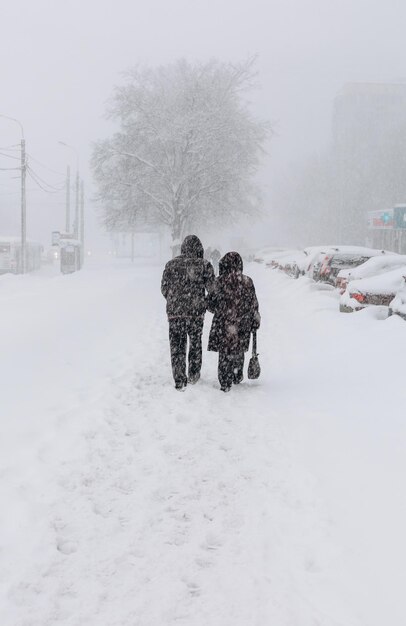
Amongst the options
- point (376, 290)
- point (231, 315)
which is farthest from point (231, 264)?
point (376, 290)

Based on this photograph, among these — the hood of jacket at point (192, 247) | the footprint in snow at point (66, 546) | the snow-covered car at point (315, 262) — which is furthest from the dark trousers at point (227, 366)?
the snow-covered car at point (315, 262)

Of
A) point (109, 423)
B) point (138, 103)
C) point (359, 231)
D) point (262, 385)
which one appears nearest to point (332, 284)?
point (262, 385)

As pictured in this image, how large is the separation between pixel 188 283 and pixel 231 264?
1.99ft

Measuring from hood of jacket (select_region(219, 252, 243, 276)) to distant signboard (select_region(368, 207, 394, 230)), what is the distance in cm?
4768

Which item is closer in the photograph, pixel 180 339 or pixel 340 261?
pixel 180 339

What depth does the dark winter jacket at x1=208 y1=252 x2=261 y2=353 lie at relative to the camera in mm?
7199

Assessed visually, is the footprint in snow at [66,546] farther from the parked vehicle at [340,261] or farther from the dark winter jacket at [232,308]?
the parked vehicle at [340,261]

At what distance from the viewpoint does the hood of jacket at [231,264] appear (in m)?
7.22

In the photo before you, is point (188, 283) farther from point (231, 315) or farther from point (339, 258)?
point (339, 258)

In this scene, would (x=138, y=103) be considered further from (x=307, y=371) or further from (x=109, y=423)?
(x=109, y=423)

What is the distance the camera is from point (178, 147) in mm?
30875

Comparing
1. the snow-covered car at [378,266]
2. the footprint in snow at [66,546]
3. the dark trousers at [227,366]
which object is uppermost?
the snow-covered car at [378,266]

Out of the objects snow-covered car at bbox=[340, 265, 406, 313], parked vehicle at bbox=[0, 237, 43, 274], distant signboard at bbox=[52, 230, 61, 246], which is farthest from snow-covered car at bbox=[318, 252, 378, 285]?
parked vehicle at bbox=[0, 237, 43, 274]

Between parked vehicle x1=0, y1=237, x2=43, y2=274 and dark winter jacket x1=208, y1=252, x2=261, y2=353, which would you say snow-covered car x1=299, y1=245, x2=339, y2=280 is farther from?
parked vehicle x1=0, y1=237, x2=43, y2=274
